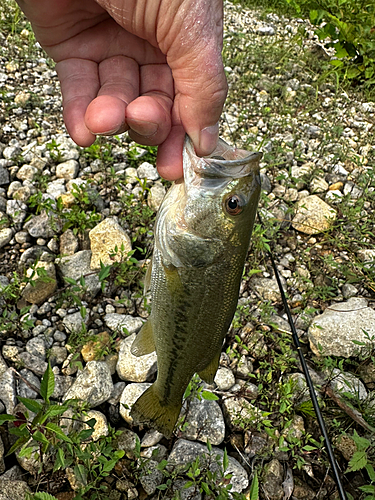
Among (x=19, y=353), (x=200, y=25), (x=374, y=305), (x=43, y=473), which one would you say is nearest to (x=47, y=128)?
(x=19, y=353)

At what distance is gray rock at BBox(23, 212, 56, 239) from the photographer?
13.7ft

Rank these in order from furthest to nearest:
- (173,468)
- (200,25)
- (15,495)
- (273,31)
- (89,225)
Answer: (273,31) → (89,225) → (173,468) → (15,495) → (200,25)

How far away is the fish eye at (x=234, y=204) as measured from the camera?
2389 mm

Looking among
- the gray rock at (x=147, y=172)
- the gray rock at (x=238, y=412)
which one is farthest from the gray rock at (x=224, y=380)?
the gray rock at (x=147, y=172)

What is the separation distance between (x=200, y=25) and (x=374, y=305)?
335 cm

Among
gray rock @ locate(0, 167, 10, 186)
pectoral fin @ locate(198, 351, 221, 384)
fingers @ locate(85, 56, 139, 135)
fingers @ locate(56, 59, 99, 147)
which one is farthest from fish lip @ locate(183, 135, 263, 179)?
gray rock @ locate(0, 167, 10, 186)

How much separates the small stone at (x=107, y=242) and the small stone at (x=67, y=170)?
873 mm

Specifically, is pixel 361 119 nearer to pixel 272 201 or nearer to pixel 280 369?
pixel 272 201

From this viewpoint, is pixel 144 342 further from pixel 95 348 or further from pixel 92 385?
pixel 95 348

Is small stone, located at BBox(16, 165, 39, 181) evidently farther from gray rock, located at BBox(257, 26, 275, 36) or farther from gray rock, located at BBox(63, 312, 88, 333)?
gray rock, located at BBox(257, 26, 275, 36)

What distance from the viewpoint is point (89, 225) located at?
4309 mm

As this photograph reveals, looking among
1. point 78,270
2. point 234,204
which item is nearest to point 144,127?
point 234,204

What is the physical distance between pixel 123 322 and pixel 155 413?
3.81ft

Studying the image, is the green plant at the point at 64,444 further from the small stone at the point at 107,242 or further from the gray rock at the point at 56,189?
the gray rock at the point at 56,189
